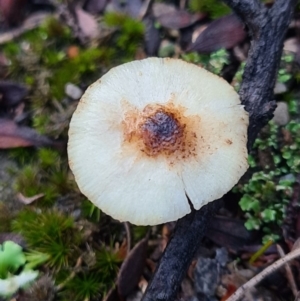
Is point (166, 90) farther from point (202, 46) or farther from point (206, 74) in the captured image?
point (202, 46)

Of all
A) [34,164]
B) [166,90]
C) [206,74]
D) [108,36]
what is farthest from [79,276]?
[108,36]

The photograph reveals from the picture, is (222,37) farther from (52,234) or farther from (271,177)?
(52,234)

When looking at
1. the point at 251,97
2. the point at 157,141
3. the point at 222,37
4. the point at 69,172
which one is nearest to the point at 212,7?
the point at 222,37

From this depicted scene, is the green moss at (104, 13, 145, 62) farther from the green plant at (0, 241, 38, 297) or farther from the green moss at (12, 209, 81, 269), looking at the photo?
the green plant at (0, 241, 38, 297)

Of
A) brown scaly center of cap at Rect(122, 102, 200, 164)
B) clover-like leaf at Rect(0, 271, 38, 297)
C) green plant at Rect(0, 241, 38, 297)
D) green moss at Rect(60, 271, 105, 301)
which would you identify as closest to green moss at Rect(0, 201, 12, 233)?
green plant at Rect(0, 241, 38, 297)

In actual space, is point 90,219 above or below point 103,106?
below
